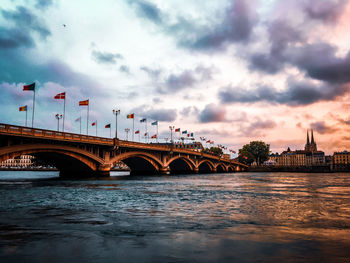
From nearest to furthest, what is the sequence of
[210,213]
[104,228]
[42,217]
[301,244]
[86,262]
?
[86,262] → [301,244] → [104,228] → [42,217] → [210,213]

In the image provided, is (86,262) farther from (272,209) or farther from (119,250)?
(272,209)

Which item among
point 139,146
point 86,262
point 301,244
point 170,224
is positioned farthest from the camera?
point 139,146

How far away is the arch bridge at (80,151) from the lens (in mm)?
44031

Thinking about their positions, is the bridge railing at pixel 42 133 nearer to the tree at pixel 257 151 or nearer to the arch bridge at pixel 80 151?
the arch bridge at pixel 80 151

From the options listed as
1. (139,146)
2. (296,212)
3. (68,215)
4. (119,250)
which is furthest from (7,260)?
(139,146)

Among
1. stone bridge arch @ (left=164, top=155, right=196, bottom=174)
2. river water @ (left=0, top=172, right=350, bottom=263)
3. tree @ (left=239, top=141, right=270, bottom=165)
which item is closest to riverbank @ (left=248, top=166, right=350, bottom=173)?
tree @ (left=239, top=141, right=270, bottom=165)

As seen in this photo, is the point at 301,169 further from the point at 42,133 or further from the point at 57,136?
the point at 42,133

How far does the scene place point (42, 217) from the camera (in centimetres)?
1547

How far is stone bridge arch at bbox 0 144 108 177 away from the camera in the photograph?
1750 inches

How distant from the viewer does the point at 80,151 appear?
5731cm

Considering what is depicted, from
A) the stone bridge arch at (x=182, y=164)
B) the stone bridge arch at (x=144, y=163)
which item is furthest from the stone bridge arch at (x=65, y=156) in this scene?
the stone bridge arch at (x=182, y=164)

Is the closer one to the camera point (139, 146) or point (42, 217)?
point (42, 217)

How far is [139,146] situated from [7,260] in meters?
69.7

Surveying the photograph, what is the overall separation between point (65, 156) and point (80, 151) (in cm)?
292
